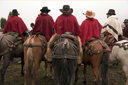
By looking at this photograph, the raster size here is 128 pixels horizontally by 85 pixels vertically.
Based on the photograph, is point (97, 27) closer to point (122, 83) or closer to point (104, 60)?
point (104, 60)

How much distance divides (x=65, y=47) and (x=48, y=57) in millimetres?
1114

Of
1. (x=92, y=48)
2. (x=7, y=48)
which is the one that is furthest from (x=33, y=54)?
(x=92, y=48)

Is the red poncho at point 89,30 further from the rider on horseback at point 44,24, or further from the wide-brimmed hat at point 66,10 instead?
the rider on horseback at point 44,24

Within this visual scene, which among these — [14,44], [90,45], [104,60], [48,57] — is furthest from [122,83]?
[14,44]

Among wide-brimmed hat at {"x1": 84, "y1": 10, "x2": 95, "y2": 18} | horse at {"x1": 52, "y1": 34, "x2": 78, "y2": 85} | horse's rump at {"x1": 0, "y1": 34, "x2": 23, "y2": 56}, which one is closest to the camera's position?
horse at {"x1": 52, "y1": 34, "x2": 78, "y2": 85}

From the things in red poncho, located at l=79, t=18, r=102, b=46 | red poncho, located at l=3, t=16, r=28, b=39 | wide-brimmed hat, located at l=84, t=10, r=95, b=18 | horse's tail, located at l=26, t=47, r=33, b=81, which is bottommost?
horse's tail, located at l=26, t=47, r=33, b=81

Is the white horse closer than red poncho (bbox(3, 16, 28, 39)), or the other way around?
the white horse

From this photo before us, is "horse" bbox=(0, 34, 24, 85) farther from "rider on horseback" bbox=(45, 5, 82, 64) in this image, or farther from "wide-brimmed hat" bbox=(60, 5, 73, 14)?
"wide-brimmed hat" bbox=(60, 5, 73, 14)

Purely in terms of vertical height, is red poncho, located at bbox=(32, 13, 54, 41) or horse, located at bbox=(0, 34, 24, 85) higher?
red poncho, located at bbox=(32, 13, 54, 41)

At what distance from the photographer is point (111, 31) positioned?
5.12 meters

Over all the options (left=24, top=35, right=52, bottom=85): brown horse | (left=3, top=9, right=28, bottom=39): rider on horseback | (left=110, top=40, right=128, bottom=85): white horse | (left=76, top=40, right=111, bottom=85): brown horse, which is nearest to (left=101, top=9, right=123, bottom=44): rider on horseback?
(left=110, top=40, right=128, bottom=85): white horse

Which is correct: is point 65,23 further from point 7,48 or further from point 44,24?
point 7,48

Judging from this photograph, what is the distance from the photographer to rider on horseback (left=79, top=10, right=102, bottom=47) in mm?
4922

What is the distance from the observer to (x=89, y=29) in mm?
4953
